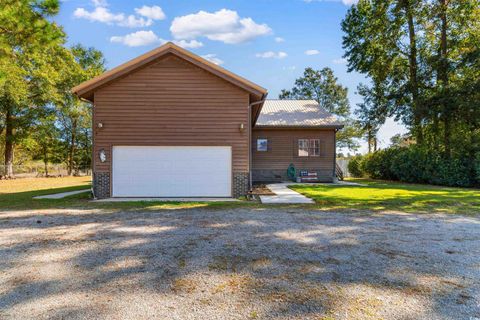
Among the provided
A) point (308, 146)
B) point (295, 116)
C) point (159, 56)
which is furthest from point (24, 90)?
point (308, 146)

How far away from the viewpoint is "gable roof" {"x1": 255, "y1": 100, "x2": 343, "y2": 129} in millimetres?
16519

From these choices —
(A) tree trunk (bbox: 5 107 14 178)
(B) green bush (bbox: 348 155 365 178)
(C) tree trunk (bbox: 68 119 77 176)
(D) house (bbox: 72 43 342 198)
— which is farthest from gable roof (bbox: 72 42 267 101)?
(C) tree trunk (bbox: 68 119 77 176)

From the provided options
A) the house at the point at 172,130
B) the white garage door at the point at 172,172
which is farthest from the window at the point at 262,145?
the white garage door at the point at 172,172

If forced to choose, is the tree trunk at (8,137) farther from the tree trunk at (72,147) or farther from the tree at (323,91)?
the tree at (323,91)

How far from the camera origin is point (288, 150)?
54.7ft

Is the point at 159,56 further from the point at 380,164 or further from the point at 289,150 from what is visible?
the point at 380,164

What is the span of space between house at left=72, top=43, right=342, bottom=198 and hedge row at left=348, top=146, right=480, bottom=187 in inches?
443

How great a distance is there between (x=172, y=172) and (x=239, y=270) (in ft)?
22.9

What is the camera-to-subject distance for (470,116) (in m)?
15.0

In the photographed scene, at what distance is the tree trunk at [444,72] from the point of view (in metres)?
15.7

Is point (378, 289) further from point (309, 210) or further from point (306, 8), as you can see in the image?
point (306, 8)

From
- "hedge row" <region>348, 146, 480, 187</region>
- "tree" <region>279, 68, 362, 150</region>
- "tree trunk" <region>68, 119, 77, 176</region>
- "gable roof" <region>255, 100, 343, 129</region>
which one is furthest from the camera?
"tree" <region>279, 68, 362, 150</region>

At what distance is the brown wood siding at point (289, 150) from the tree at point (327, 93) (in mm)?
22140

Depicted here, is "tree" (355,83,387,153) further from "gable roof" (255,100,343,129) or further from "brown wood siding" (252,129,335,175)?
"brown wood siding" (252,129,335,175)
